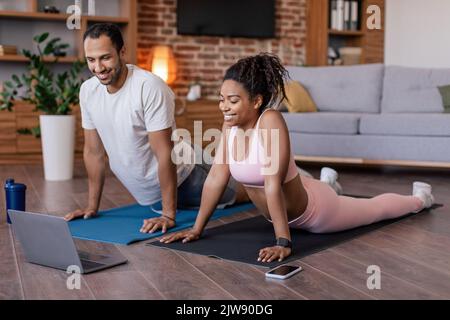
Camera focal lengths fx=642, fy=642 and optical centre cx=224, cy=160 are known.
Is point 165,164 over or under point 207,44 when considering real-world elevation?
under

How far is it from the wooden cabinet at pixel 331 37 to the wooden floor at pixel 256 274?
14.1ft

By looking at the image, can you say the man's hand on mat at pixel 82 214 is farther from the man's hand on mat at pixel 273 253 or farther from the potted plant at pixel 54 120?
the potted plant at pixel 54 120

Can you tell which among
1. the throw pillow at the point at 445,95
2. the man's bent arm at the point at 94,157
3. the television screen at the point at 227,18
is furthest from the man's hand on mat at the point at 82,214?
the television screen at the point at 227,18

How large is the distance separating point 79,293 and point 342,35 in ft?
19.9

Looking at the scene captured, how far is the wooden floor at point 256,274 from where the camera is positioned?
187 cm

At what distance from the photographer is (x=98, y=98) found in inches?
109

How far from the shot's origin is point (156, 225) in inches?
107

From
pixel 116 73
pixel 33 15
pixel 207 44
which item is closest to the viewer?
pixel 116 73

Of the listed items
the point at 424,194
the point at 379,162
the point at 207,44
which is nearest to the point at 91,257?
the point at 424,194

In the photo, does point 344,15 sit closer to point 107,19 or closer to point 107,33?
point 107,19

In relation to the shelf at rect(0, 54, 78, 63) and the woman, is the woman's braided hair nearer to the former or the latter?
the woman

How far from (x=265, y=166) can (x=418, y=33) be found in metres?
5.57
